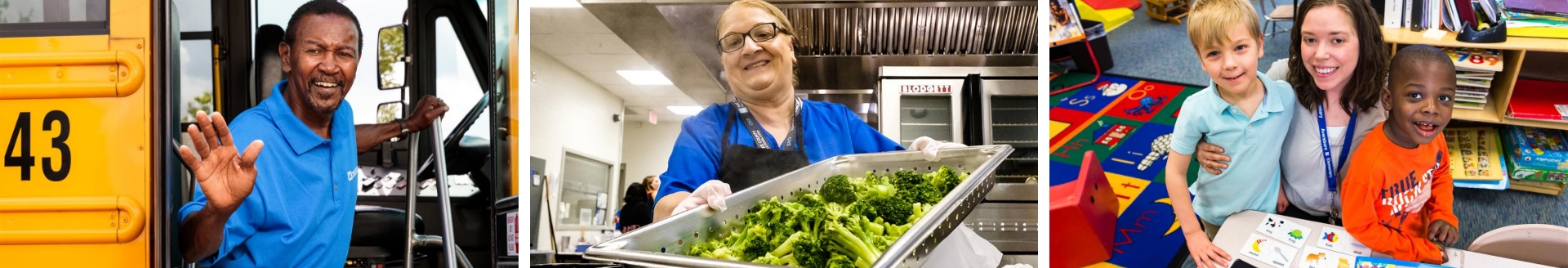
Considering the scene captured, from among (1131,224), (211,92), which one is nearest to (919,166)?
(1131,224)

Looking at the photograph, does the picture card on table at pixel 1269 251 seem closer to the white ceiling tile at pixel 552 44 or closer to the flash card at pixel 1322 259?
the flash card at pixel 1322 259

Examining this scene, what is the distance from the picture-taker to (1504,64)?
269cm

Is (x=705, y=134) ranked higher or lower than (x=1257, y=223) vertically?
higher

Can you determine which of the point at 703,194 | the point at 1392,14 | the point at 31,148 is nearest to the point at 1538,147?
the point at 1392,14

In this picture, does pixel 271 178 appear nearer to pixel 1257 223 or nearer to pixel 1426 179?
pixel 1257 223

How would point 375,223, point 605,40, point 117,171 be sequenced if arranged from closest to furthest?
point 117,171 → point 375,223 → point 605,40

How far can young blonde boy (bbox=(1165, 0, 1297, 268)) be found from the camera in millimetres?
2703

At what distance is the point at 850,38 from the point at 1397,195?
174 cm

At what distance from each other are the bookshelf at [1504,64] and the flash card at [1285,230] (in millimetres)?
558

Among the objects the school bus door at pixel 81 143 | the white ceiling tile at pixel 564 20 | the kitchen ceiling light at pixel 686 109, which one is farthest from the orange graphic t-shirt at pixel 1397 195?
the school bus door at pixel 81 143

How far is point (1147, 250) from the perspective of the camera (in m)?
2.88

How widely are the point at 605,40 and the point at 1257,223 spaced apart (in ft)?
7.16

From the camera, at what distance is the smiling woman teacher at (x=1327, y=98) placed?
2.65 meters

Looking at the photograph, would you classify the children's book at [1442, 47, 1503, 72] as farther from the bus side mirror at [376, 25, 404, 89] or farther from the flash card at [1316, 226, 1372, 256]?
the bus side mirror at [376, 25, 404, 89]
